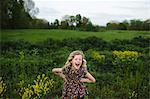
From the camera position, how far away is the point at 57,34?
40.5 ft

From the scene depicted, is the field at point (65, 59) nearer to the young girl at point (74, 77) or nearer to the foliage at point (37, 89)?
the foliage at point (37, 89)

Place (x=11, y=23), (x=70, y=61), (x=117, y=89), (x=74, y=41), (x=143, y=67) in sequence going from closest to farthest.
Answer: (x=70, y=61), (x=117, y=89), (x=143, y=67), (x=11, y=23), (x=74, y=41)

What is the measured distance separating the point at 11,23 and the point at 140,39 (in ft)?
13.8

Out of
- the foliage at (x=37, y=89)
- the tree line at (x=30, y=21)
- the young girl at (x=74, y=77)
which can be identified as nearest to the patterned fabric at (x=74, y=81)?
the young girl at (x=74, y=77)

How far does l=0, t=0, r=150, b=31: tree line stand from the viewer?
453 inches

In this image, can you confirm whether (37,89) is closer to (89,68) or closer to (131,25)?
(89,68)

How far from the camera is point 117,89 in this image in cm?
729

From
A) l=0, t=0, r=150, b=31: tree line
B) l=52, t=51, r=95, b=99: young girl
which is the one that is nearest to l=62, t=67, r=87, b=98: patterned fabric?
l=52, t=51, r=95, b=99: young girl

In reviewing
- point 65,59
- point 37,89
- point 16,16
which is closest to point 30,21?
point 16,16

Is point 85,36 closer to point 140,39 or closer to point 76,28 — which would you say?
point 76,28

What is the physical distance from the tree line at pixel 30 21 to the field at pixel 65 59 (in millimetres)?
183

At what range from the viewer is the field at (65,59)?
22.4 ft

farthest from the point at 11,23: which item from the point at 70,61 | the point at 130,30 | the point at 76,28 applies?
the point at 70,61

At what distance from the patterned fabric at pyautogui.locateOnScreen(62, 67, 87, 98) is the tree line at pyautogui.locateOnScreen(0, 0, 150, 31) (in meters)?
6.84
